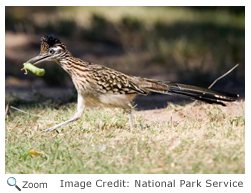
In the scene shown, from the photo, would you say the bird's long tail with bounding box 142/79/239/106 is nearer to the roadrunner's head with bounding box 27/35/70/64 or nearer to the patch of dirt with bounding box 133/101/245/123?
the patch of dirt with bounding box 133/101/245/123

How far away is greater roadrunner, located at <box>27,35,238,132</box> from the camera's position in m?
5.89

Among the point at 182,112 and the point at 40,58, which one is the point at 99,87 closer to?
the point at 40,58

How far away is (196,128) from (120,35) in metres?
7.56

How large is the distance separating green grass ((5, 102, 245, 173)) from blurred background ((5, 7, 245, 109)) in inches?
55.2

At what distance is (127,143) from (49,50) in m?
1.57

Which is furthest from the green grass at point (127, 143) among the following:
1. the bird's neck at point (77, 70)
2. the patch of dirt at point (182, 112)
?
the bird's neck at point (77, 70)

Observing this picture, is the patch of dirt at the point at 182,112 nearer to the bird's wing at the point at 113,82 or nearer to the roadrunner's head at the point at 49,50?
the bird's wing at the point at 113,82

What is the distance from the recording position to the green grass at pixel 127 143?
4.63 metres

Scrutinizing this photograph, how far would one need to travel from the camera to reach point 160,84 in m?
6.16

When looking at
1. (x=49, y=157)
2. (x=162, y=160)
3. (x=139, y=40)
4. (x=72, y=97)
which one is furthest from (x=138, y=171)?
(x=139, y=40)

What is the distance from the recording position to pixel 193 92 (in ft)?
19.8
